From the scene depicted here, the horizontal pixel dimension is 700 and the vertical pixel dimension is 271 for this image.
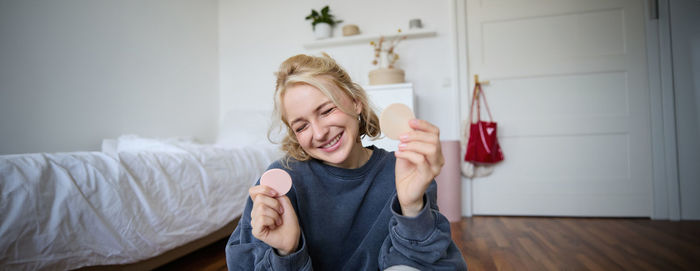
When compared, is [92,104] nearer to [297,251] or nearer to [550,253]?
[297,251]

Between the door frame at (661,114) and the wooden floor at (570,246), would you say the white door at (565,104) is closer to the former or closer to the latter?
the door frame at (661,114)

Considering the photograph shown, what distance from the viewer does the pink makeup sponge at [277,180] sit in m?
0.71

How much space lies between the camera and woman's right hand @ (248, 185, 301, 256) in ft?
2.16

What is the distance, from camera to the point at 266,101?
3326mm

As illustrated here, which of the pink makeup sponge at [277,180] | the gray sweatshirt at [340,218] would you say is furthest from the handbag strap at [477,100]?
the pink makeup sponge at [277,180]

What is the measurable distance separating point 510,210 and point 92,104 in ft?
9.83

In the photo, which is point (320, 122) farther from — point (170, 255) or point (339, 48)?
point (339, 48)

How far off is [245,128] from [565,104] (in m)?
2.44

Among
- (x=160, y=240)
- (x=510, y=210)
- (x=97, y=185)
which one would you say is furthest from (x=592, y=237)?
(x=97, y=185)

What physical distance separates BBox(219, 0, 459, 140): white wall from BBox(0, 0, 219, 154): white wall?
0.93ft

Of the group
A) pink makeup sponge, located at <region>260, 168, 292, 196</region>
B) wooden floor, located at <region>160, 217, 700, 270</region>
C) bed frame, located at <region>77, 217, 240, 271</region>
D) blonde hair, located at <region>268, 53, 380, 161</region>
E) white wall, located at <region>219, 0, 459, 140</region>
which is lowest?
wooden floor, located at <region>160, 217, 700, 270</region>

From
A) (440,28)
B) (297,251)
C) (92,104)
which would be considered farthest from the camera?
(440,28)

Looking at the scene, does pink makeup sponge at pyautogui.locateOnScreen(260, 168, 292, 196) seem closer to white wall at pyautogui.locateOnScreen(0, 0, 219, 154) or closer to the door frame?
white wall at pyautogui.locateOnScreen(0, 0, 219, 154)

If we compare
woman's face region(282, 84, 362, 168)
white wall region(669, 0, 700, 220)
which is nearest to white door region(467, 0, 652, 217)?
white wall region(669, 0, 700, 220)
